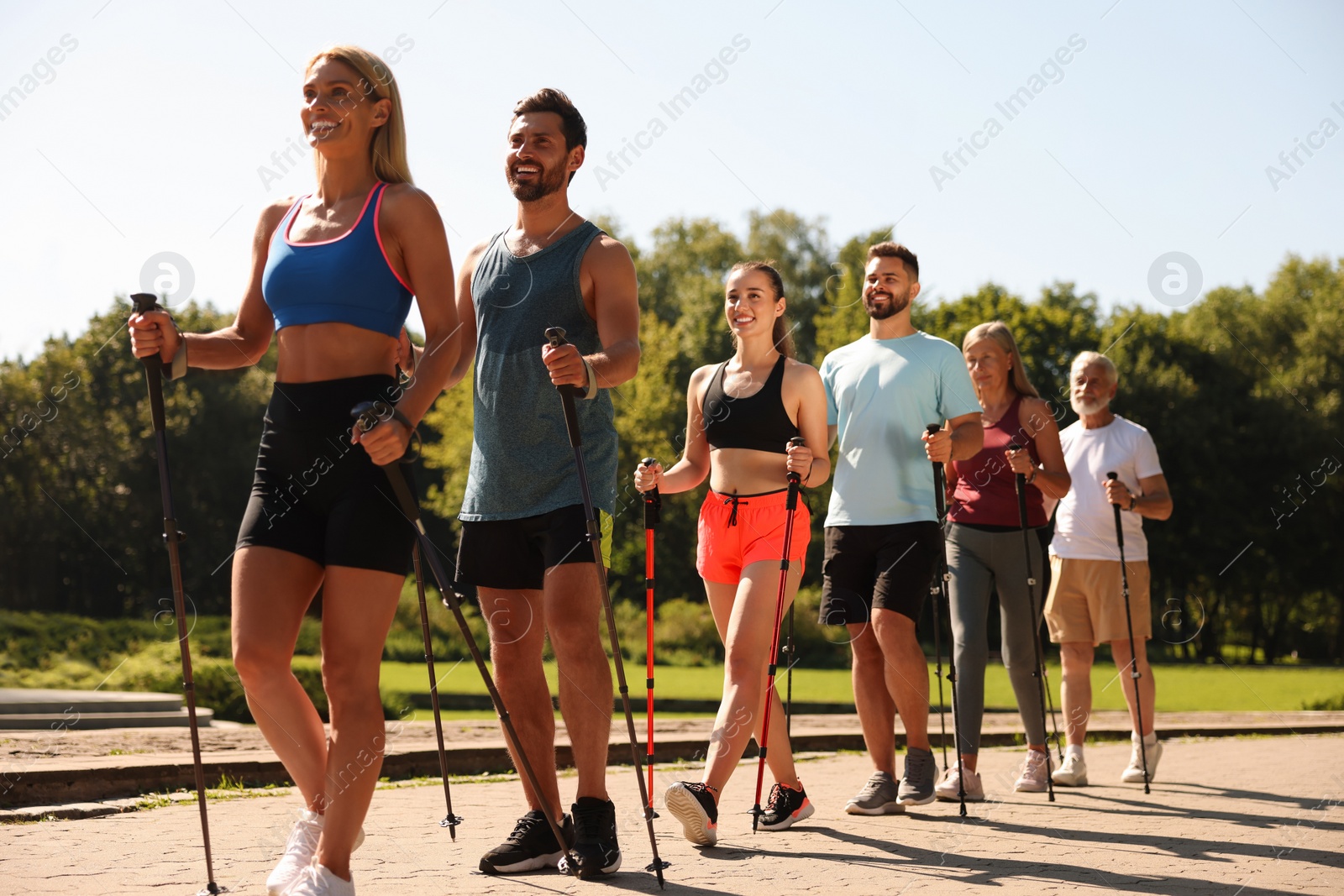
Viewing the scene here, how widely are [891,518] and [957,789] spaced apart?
152cm

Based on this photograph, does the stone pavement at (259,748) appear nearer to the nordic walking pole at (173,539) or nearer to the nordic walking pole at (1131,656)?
the nordic walking pole at (173,539)

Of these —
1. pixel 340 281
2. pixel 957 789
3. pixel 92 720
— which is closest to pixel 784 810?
pixel 957 789

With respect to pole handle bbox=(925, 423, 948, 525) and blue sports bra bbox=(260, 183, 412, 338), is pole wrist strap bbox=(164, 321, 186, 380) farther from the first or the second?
pole handle bbox=(925, 423, 948, 525)

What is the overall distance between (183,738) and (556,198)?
6479mm

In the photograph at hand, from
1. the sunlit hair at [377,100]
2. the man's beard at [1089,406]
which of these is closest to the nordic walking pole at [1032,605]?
the man's beard at [1089,406]

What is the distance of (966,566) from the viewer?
7.67 meters

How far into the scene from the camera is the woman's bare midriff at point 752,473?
6172mm

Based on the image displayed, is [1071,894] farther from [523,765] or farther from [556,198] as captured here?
[556,198]

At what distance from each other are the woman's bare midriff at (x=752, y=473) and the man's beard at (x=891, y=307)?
1284 millimetres

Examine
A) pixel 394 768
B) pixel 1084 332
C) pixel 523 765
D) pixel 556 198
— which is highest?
pixel 1084 332

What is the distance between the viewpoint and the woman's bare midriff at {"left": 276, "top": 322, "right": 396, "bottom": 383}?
13.3 ft

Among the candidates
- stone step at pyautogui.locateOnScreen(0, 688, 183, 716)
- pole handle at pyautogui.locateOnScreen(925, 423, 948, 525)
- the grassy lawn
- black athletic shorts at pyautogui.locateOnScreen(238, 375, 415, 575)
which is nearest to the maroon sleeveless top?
pole handle at pyautogui.locateOnScreen(925, 423, 948, 525)

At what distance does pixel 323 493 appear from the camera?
3977 mm

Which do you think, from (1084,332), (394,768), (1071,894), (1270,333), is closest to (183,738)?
(394,768)
